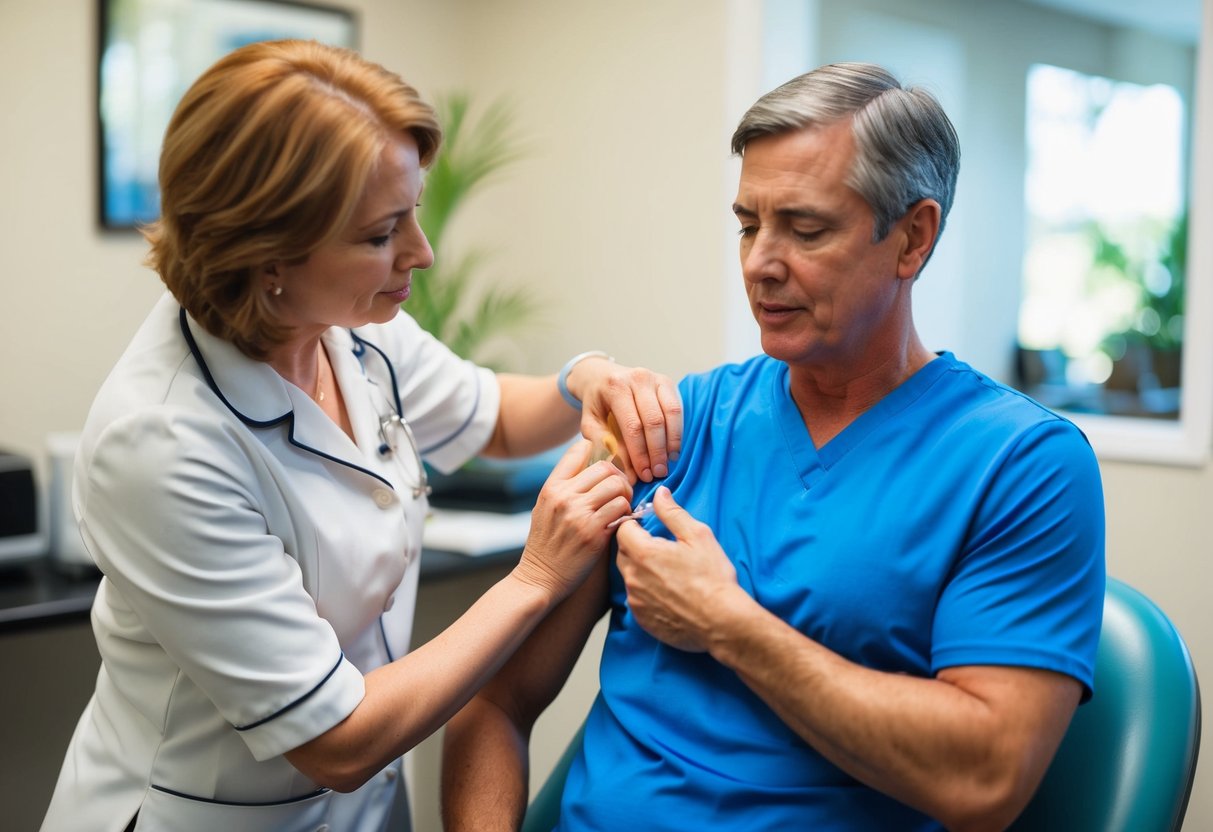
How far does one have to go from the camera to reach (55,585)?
2215 millimetres

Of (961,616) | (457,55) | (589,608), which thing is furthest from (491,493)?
(961,616)

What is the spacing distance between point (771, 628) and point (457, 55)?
9.35 feet

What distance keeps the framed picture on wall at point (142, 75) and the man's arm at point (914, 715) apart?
2117 mm

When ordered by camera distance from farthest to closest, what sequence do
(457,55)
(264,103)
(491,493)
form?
(457,55)
(491,493)
(264,103)

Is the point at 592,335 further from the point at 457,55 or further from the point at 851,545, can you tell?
the point at 851,545

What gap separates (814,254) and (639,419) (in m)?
0.34

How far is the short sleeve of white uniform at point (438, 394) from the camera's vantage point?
1.73m

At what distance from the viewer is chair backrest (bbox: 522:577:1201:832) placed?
1258mm

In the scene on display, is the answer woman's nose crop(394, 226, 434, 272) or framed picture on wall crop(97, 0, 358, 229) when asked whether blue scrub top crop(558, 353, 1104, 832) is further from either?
framed picture on wall crop(97, 0, 358, 229)

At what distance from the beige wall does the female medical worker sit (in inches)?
59.4

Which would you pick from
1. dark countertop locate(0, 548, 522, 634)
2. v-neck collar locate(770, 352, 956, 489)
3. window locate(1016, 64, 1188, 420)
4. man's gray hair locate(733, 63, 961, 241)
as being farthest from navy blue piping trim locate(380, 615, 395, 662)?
window locate(1016, 64, 1188, 420)

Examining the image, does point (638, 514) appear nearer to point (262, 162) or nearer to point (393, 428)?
point (393, 428)

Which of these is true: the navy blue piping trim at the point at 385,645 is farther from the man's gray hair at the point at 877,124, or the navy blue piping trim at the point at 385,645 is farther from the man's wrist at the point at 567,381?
the man's gray hair at the point at 877,124

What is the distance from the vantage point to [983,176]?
568cm
